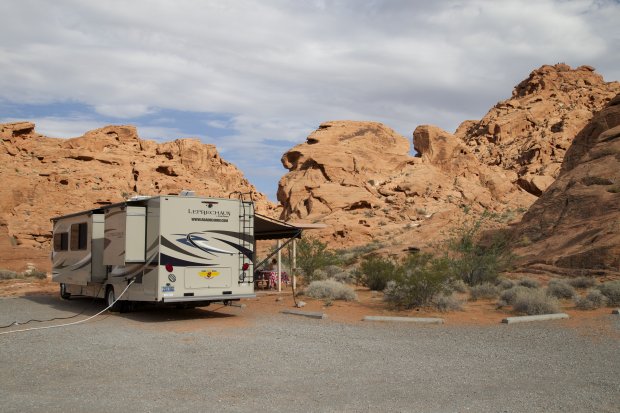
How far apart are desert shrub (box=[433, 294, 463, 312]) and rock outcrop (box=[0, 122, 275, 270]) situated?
93.2ft

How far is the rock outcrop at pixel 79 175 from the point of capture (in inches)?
1660

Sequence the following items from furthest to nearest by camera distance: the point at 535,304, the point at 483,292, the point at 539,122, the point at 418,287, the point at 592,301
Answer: the point at 539,122, the point at 483,292, the point at 418,287, the point at 592,301, the point at 535,304

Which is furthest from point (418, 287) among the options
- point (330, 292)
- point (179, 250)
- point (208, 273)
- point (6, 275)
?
point (6, 275)

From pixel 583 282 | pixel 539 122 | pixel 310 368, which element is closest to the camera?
pixel 310 368

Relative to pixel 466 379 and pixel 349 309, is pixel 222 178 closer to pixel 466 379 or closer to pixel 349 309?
pixel 349 309

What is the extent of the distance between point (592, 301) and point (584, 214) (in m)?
11.6

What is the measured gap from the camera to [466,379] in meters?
7.21

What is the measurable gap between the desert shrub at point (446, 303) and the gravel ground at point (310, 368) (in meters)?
2.20

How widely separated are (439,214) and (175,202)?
32.4 m

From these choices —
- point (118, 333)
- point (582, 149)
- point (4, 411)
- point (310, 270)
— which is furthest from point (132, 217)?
point (582, 149)

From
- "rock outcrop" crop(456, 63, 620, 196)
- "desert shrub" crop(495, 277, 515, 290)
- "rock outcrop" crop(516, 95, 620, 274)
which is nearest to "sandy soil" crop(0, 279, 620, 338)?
"desert shrub" crop(495, 277, 515, 290)

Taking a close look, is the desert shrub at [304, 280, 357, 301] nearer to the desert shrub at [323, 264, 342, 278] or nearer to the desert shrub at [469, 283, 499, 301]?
the desert shrub at [469, 283, 499, 301]

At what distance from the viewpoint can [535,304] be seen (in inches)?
520

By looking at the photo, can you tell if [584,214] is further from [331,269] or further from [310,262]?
[310,262]
